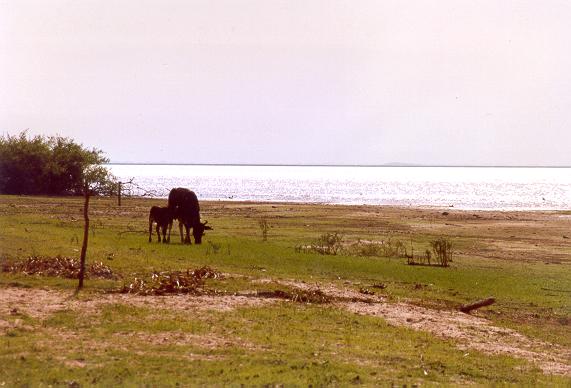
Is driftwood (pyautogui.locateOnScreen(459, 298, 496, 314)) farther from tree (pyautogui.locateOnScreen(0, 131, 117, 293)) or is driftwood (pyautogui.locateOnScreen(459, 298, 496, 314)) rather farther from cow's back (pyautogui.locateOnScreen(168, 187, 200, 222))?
Answer: tree (pyautogui.locateOnScreen(0, 131, 117, 293))

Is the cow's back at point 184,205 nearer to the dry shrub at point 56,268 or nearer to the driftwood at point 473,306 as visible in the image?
the dry shrub at point 56,268

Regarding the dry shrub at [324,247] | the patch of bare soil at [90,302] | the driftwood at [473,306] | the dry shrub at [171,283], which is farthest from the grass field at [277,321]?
the dry shrub at [324,247]

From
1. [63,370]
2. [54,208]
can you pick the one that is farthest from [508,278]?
[54,208]

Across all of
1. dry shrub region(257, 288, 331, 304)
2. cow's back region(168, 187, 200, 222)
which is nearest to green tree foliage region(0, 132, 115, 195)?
cow's back region(168, 187, 200, 222)

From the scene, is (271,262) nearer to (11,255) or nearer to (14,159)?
(11,255)

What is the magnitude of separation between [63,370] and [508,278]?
20.1m

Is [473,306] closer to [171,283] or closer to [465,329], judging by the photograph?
[465,329]

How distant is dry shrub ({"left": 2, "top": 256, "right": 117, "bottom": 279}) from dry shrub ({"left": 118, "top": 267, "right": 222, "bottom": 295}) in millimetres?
1335

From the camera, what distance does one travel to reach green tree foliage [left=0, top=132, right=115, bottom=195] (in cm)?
7806

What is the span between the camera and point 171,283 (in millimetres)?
20031

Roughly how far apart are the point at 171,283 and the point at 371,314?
5.85 metres

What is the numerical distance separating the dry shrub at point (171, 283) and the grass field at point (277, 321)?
47 cm

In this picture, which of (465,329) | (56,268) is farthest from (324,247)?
(465,329)

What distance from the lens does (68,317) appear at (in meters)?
15.4
